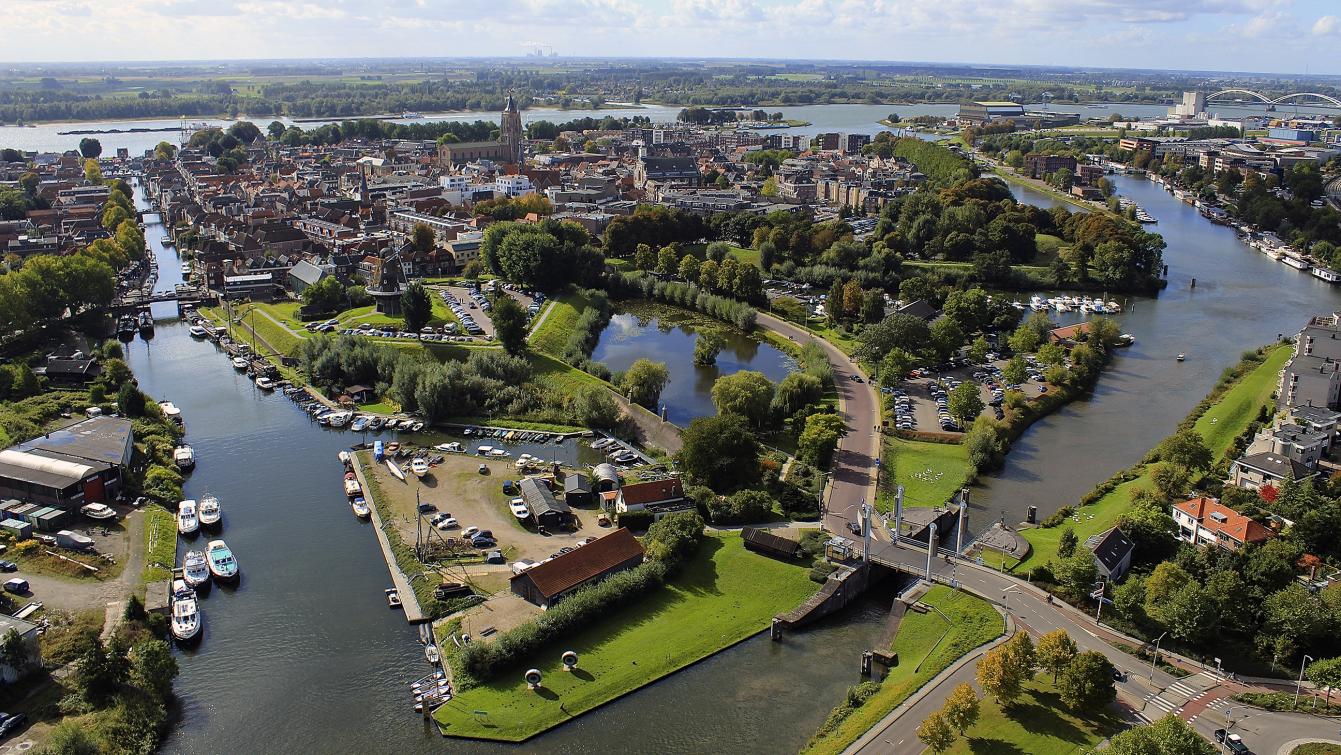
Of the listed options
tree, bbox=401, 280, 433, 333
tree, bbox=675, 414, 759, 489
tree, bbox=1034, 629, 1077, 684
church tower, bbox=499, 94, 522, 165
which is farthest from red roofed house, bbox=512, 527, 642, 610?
church tower, bbox=499, 94, 522, 165

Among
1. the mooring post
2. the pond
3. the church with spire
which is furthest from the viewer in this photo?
the church with spire

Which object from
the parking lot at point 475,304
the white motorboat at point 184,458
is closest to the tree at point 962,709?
the white motorboat at point 184,458

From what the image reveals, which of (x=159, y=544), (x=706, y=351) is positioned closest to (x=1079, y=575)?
(x=706, y=351)

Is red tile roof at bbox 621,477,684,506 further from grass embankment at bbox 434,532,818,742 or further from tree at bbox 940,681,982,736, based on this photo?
tree at bbox 940,681,982,736

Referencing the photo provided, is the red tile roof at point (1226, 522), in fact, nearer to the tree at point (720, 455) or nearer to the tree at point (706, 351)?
the tree at point (720, 455)

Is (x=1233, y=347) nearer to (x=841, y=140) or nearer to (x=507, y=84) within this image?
(x=841, y=140)

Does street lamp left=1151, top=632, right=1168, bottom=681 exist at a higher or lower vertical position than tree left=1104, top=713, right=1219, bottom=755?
lower
